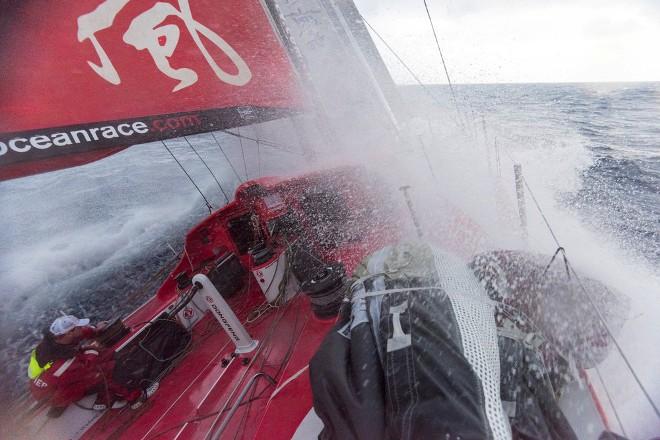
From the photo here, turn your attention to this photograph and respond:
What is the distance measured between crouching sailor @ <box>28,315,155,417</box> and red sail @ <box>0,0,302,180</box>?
202cm

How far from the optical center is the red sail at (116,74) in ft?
3.36

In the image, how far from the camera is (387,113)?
5605mm

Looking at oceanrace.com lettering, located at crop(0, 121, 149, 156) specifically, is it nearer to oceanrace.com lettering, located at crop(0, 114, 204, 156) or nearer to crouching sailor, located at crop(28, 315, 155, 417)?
oceanrace.com lettering, located at crop(0, 114, 204, 156)

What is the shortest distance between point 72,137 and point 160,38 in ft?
2.14

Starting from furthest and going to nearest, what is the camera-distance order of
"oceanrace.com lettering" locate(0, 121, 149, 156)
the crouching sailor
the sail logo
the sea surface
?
the sea surface < the crouching sailor < the sail logo < "oceanrace.com lettering" locate(0, 121, 149, 156)

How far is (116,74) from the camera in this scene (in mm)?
1273

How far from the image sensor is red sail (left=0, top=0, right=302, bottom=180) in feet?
3.36

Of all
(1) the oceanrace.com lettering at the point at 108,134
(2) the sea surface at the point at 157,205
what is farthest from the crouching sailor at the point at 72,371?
(1) the oceanrace.com lettering at the point at 108,134

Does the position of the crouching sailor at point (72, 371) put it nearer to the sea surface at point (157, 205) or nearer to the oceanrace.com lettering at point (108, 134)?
the sea surface at point (157, 205)

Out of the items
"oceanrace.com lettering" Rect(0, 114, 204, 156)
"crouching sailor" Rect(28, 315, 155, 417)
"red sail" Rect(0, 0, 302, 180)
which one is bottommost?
"crouching sailor" Rect(28, 315, 155, 417)

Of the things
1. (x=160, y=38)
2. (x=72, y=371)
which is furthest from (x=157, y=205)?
(x=160, y=38)

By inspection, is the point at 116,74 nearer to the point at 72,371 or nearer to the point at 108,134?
the point at 108,134

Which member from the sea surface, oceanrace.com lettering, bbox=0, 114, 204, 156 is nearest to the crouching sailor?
the sea surface

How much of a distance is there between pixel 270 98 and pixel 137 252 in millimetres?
9510
